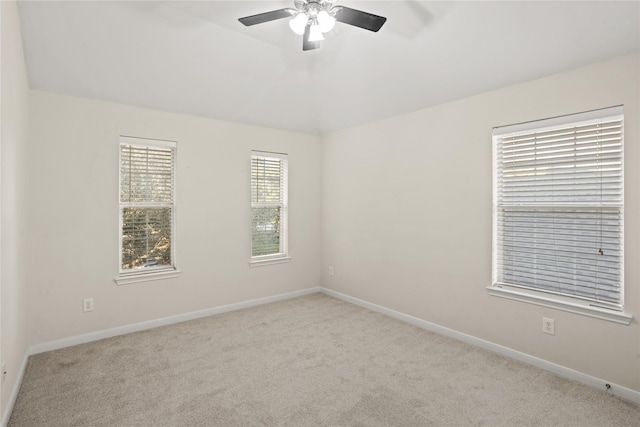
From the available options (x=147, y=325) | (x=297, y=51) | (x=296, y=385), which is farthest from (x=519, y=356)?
(x=147, y=325)

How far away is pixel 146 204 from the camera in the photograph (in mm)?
3578

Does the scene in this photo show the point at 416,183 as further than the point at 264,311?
No

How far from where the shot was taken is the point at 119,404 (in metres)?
2.24

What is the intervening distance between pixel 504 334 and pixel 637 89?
6.87 ft

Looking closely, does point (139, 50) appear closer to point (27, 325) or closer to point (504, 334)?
point (27, 325)

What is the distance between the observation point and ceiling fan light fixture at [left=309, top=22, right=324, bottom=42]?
2191 mm

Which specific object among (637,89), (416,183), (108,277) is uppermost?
(637,89)

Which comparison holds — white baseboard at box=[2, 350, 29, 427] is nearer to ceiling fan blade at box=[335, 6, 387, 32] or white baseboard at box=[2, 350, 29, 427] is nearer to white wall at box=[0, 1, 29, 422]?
white wall at box=[0, 1, 29, 422]

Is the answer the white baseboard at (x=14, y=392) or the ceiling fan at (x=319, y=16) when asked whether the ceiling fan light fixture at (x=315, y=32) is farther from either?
the white baseboard at (x=14, y=392)

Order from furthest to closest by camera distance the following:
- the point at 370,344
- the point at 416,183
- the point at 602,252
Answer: the point at 416,183 < the point at 370,344 < the point at 602,252

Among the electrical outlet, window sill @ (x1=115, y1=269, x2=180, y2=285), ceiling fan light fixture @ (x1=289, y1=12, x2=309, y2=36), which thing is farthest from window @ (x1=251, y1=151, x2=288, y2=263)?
ceiling fan light fixture @ (x1=289, y1=12, x2=309, y2=36)

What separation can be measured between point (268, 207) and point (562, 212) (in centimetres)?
322

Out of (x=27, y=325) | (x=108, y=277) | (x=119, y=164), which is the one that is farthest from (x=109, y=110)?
(x=27, y=325)

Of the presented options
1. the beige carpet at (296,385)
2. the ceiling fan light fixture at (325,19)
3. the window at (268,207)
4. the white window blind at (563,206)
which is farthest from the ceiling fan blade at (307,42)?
the beige carpet at (296,385)
